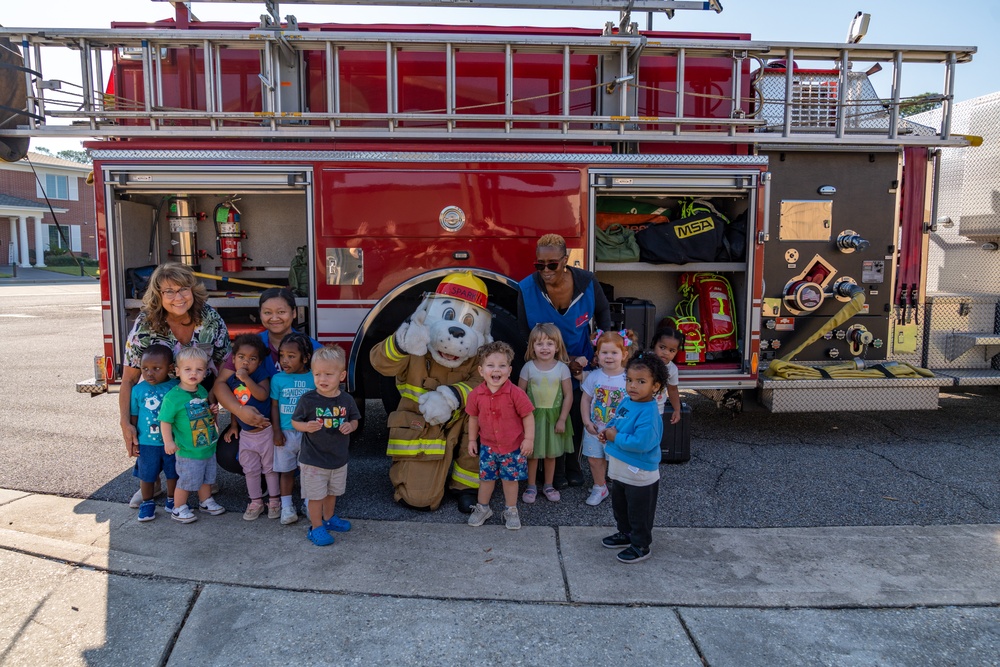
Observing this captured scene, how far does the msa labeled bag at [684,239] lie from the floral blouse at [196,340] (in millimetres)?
2906

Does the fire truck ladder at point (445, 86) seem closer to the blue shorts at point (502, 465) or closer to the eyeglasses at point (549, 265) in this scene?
the eyeglasses at point (549, 265)

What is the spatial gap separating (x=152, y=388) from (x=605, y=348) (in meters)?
2.49

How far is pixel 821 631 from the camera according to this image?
285cm

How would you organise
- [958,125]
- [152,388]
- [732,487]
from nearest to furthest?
[152,388]
[732,487]
[958,125]

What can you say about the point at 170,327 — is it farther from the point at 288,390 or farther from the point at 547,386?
the point at 547,386

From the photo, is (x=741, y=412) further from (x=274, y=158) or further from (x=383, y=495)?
(x=274, y=158)

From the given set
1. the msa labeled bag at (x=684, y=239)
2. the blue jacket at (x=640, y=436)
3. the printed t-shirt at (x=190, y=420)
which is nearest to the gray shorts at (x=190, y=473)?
the printed t-shirt at (x=190, y=420)

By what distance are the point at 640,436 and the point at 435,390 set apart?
128 centimetres

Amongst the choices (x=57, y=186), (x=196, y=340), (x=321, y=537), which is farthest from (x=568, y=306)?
(x=57, y=186)

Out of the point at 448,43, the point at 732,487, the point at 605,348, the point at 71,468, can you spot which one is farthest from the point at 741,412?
the point at 71,468

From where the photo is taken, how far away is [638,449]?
3.26 m

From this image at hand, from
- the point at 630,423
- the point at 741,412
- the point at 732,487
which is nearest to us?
the point at 630,423

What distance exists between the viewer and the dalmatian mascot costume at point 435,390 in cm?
397

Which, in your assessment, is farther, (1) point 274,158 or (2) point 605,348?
(1) point 274,158
